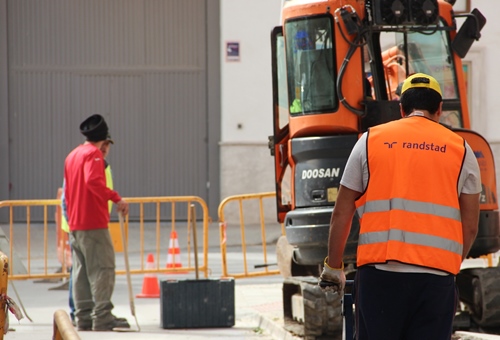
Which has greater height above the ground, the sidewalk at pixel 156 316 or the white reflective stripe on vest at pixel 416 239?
the white reflective stripe on vest at pixel 416 239

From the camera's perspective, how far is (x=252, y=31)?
21.4m

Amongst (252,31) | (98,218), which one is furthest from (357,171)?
(252,31)

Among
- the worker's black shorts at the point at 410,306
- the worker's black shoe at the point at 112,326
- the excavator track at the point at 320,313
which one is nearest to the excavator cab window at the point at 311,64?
the excavator track at the point at 320,313

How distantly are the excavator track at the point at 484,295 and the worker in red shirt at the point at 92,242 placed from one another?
3171 mm

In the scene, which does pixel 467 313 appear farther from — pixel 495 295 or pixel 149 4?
pixel 149 4

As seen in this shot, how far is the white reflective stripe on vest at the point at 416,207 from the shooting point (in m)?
5.11

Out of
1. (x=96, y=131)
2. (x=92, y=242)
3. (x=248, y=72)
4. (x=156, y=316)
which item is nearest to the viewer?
(x=92, y=242)

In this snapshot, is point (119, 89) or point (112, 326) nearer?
point (112, 326)

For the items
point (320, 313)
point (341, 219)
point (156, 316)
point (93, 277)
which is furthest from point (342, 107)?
point (341, 219)

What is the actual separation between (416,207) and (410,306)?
460 millimetres

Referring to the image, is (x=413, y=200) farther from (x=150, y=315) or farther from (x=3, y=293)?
(x=150, y=315)

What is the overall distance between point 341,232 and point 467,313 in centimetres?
432

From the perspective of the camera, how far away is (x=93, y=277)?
33.3 ft

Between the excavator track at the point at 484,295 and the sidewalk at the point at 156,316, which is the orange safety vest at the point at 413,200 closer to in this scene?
the sidewalk at the point at 156,316
